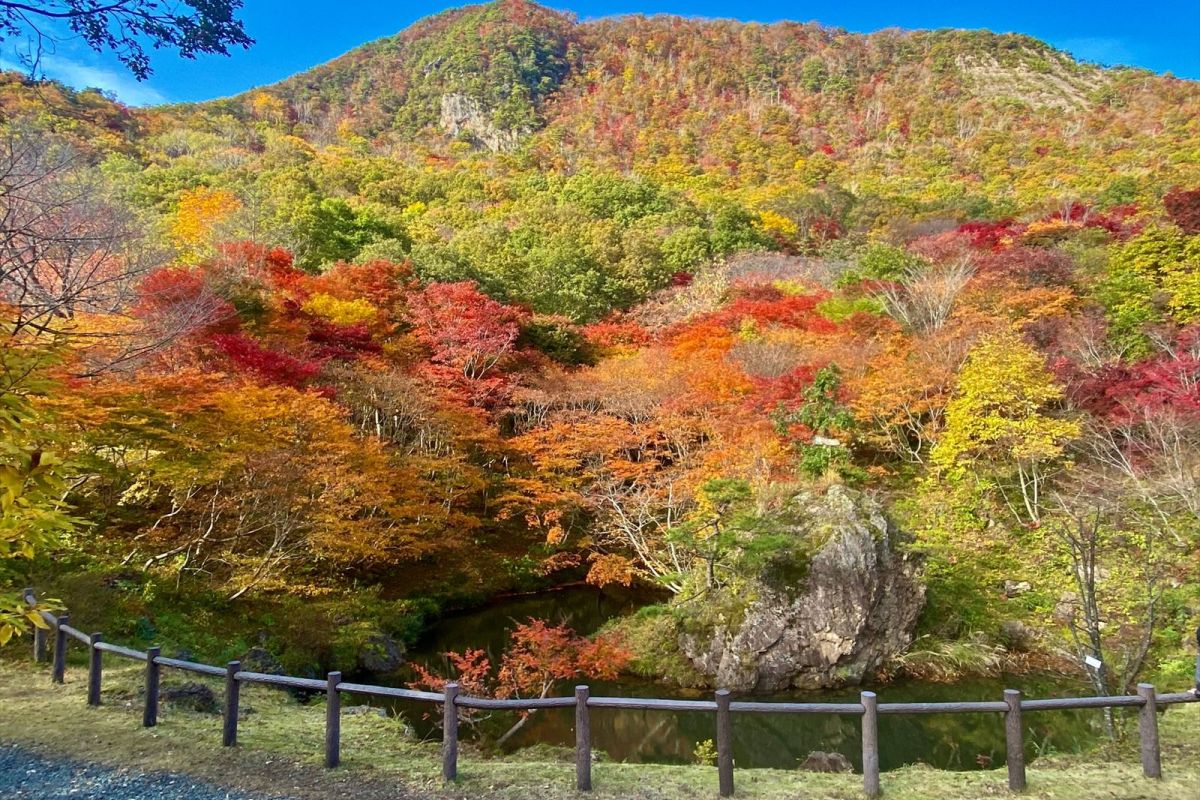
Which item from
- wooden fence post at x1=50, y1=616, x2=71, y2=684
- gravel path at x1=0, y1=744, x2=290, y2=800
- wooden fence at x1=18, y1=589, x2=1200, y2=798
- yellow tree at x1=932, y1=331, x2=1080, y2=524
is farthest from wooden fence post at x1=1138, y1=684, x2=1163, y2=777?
wooden fence post at x1=50, y1=616, x2=71, y2=684

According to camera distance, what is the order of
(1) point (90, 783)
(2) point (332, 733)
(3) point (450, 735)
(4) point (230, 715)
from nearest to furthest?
(1) point (90, 783)
(3) point (450, 735)
(2) point (332, 733)
(4) point (230, 715)

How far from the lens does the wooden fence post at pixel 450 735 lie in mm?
4836

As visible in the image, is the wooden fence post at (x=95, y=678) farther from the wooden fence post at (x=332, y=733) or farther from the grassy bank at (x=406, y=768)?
the wooden fence post at (x=332, y=733)

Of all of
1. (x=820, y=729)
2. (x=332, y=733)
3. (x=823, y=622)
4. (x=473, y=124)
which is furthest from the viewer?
(x=473, y=124)

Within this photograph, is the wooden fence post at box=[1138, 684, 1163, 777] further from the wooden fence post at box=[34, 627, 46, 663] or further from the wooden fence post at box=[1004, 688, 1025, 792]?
the wooden fence post at box=[34, 627, 46, 663]

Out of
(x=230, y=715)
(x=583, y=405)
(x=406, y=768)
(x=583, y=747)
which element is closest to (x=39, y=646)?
(x=230, y=715)

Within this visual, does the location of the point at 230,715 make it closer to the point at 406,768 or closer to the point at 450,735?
the point at 406,768

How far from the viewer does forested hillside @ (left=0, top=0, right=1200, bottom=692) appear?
897 cm

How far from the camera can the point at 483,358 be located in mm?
18859

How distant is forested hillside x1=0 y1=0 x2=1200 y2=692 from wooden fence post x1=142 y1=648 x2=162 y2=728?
1.22 metres

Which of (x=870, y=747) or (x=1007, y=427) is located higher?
(x=1007, y=427)

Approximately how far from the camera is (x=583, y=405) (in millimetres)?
17672

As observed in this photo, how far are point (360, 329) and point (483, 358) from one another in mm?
3420

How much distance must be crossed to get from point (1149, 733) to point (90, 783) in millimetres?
7356
